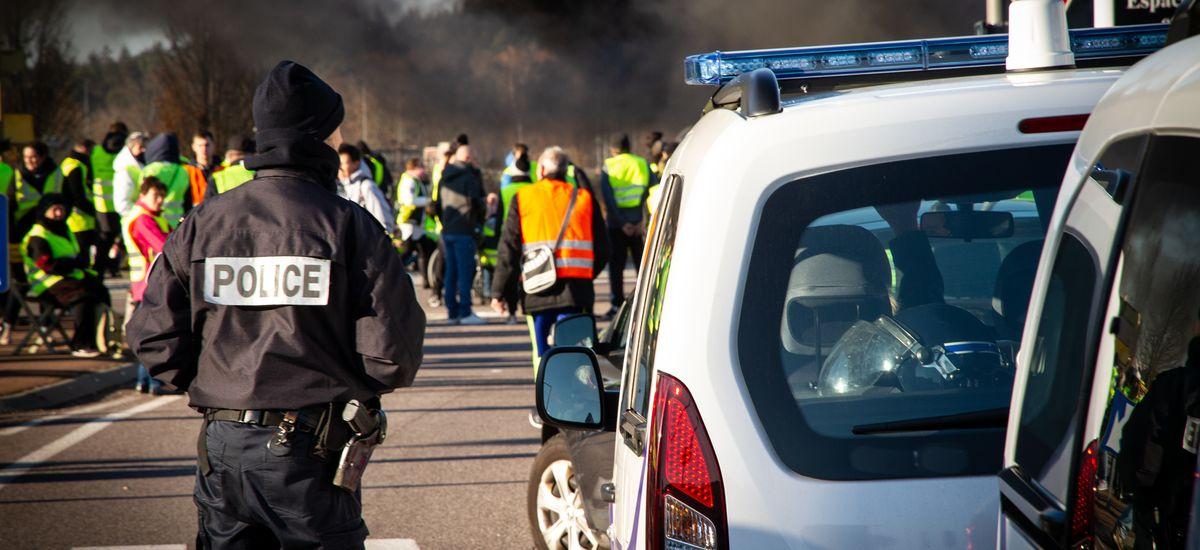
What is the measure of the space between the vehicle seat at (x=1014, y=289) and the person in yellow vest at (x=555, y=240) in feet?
16.6

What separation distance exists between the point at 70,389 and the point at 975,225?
25.0 feet

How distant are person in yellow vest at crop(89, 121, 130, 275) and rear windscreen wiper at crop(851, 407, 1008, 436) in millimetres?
9387

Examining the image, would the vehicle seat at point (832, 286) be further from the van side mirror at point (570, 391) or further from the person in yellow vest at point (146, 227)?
the person in yellow vest at point (146, 227)

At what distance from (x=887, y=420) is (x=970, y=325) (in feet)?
1.01

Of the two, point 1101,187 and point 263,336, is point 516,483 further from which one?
point 1101,187

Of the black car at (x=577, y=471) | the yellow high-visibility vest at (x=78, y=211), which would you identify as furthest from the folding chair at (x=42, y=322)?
the black car at (x=577, y=471)

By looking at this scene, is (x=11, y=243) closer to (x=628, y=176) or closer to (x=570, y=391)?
(x=628, y=176)

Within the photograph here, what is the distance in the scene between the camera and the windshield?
213 cm

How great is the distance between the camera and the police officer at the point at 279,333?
3.04 meters

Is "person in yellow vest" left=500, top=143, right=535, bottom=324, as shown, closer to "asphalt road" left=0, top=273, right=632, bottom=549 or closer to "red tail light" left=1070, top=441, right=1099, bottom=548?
"asphalt road" left=0, top=273, right=632, bottom=549

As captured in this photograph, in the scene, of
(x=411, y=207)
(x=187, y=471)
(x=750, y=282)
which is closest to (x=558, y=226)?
(x=187, y=471)

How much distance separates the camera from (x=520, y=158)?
450 inches

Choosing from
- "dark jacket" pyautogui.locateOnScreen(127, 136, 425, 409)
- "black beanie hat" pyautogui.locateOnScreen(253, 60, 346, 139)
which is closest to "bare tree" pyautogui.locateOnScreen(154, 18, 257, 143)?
"black beanie hat" pyautogui.locateOnScreen(253, 60, 346, 139)

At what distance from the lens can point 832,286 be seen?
2436 millimetres
